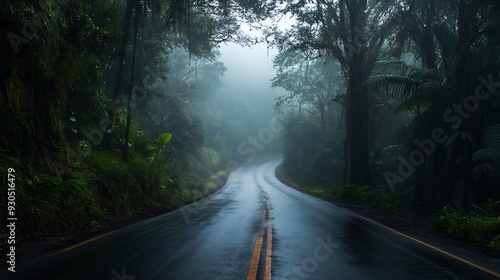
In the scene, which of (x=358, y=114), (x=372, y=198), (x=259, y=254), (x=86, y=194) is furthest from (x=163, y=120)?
(x=259, y=254)

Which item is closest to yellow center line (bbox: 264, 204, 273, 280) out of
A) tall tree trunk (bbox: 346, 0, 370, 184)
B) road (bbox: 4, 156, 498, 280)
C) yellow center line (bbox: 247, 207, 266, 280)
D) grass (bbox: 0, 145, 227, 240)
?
road (bbox: 4, 156, 498, 280)

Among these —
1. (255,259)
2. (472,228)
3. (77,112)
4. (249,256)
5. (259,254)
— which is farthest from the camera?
(77,112)

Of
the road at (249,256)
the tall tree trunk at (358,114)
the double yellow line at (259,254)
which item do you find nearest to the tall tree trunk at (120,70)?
the road at (249,256)

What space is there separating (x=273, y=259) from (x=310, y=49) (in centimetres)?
2332

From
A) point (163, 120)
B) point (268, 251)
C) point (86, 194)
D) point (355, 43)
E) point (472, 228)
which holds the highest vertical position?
point (355, 43)

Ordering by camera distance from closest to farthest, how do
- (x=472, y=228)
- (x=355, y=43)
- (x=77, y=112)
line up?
1. (x=472, y=228)
2. (x=77, y=112)
3. (x=355, y=43)

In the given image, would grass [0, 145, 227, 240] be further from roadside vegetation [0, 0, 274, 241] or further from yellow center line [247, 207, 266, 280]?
yellow center line [247, 207, 266, 280]

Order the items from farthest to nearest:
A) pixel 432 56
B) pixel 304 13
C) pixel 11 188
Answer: pixel 304 13 → pixel 432 56 → pixel 11 188

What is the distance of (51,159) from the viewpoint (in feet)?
37.7

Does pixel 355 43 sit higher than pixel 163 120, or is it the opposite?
pixel 355 43

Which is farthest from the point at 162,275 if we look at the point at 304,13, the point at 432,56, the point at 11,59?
the point at 304,13

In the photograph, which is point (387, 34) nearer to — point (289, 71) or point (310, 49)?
point (310, 49)

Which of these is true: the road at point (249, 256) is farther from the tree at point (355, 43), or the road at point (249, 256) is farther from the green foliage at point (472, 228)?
the tree at point (355, 43)

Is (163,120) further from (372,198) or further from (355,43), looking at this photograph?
(372,198)
